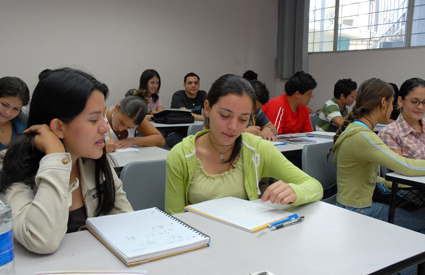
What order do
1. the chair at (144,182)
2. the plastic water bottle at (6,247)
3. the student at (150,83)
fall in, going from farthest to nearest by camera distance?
the student at (150,83) < the chair at (144,182) < the plastic water bottle at (6,247)

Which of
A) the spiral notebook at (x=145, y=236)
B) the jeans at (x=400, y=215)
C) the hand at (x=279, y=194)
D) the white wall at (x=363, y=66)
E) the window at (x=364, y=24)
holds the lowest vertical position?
the jeans at (x=400, y=215)

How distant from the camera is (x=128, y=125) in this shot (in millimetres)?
2705

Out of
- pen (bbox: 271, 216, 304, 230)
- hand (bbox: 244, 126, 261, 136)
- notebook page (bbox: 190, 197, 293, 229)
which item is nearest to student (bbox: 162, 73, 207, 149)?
hand (bbox: 244, 126, 261, 136)

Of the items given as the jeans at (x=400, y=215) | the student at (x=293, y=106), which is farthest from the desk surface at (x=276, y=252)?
the student at (x=293, y=106)

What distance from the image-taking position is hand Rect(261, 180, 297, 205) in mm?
1194

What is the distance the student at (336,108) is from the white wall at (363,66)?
5.56 ft

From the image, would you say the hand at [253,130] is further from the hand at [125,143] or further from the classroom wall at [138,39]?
the classroom wall at [138,39]

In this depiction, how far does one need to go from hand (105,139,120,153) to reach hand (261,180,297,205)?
1.60 meters

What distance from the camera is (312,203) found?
4.39 ft

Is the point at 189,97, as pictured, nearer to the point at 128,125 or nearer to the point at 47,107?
the point at 128,125

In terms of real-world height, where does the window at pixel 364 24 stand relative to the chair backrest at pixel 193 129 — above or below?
above

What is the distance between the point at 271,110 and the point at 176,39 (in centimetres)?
295

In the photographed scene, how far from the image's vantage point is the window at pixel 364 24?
5.48m

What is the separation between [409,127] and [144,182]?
1.84 m
